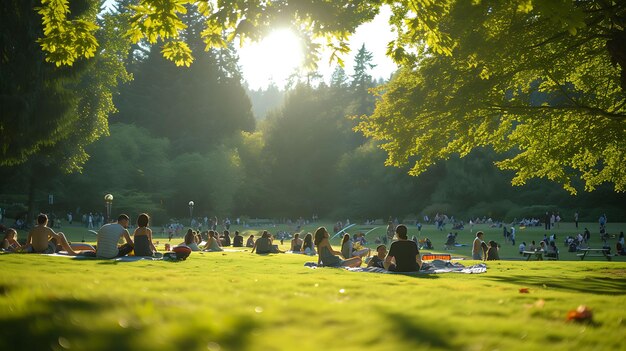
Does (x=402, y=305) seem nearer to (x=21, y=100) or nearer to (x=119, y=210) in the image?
(x=21, y=100)

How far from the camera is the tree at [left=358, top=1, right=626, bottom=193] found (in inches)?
601

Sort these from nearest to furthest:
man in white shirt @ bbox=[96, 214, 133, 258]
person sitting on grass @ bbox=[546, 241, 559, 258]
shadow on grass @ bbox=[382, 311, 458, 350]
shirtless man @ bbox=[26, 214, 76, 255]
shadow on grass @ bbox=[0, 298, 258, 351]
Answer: shadow on grass @ bbox=[0, 298, 258, 351] → shadow on grass @ bbox=[382, 311, 458, 350] → man in white shirt @ bbox=[96, 214, 133, 258] → shirtless man @ bbox=[26, 214, 76, 255] → person sitting on grass @ bbox=[546, 241, 559, 258]

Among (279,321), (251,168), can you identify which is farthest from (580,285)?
(251,168)

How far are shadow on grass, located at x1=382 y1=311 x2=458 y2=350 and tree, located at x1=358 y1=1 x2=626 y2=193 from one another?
32.8 feet

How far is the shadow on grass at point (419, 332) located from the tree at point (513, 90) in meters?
10.0

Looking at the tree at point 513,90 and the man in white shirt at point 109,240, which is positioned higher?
the tree at point 513,90

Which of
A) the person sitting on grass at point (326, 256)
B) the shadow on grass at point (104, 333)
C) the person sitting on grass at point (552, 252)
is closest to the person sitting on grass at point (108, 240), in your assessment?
the person sitting on grass at point (326, 256)

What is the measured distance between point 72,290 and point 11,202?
211ft

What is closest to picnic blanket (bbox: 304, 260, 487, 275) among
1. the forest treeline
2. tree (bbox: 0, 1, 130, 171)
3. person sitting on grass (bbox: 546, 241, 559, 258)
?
tree (bbox: 0, 1, 130, 171)

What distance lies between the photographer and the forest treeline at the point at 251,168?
69.5m

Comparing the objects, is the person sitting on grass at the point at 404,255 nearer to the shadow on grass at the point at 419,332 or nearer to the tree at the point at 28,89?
the shadow on grass at the point at 419,332

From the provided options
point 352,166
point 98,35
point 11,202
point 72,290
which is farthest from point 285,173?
point 72,290

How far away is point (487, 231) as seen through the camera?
186 feet

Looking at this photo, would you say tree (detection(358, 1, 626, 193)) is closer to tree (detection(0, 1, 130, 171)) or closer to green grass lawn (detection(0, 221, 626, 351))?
green grass lawn (detection(0, 221, 626, 351))
